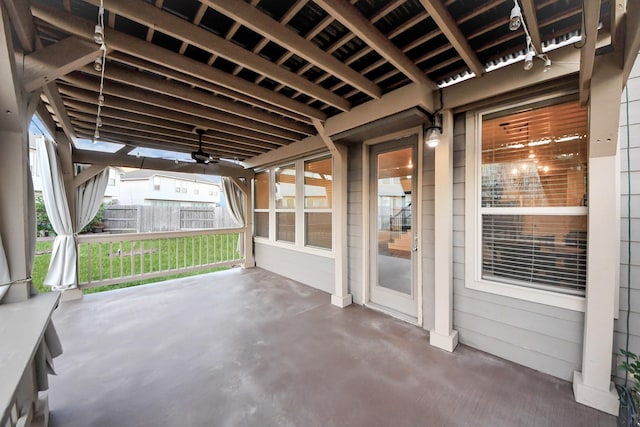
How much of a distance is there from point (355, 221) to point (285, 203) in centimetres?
185

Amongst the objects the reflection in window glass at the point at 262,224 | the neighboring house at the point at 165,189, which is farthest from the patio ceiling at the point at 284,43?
the neighboring house at the point at 165,189

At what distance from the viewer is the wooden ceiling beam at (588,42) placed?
1.01m

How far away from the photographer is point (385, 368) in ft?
6.78

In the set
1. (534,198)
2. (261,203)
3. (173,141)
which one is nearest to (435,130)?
(534,198)

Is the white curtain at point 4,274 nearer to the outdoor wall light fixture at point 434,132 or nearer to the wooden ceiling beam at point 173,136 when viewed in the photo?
the wooden ceiling beam at point 173,136

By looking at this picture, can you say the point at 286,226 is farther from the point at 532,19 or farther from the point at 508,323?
the point at 532,19

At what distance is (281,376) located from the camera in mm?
1981

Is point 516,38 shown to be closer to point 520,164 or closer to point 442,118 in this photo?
point 442,118

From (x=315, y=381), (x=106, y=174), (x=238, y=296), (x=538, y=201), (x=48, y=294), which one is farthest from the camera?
(x=106, y=174)

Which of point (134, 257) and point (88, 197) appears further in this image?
point (134, 257)

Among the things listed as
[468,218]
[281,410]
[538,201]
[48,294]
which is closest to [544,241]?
[538,201]

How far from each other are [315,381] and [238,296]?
2227mm

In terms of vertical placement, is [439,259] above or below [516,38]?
below

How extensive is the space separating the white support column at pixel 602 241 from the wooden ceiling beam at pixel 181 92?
2.91m
